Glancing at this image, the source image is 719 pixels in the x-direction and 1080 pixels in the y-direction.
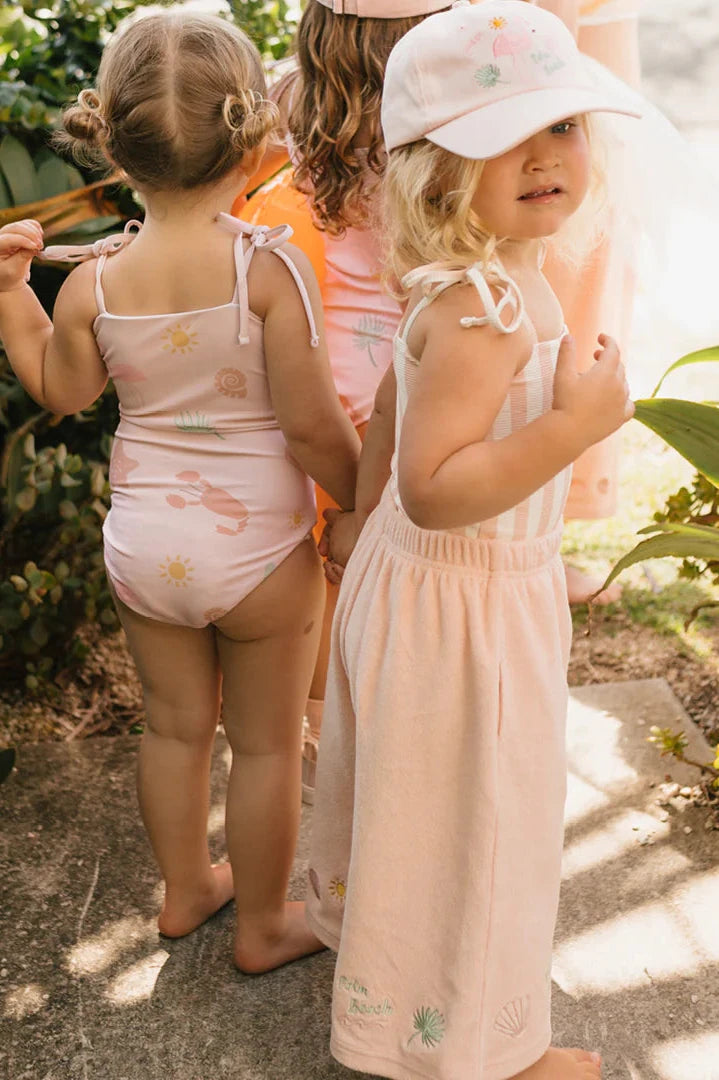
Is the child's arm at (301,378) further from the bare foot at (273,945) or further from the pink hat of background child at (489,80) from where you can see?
the bare foot at (273,945)

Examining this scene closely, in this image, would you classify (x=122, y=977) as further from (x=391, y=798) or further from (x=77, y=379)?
(x=77, y=379)

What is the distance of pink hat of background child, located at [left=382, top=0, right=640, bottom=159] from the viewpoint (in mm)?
1334

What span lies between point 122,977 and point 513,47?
1.49m

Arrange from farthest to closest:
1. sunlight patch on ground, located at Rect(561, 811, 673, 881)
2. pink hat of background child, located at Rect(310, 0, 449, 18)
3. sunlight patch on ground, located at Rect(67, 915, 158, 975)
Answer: sunlight patch on ground, located at Rect(561, 811, 673, 881) → sunlight patch on ground, located at Rect(67, 915, 158, 975) → pink hat of background child, located at Rect(310, 0, 449, 18)

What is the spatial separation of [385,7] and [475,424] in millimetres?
836

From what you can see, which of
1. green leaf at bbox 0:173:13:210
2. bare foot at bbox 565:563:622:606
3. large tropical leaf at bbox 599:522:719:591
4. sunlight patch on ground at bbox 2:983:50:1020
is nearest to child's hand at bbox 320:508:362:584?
large tropical leaf at bbox 599:522:719:591

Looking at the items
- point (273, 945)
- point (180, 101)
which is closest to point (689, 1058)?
point (273, 945)

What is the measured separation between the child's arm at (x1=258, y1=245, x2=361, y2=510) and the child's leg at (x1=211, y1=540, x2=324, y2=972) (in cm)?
16

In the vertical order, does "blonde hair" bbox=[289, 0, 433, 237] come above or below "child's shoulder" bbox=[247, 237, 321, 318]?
Answer: above

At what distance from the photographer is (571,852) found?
2252 mm

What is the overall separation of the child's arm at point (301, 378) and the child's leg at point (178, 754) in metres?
0.34

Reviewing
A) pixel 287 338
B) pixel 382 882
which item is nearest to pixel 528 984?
pixel 382 882

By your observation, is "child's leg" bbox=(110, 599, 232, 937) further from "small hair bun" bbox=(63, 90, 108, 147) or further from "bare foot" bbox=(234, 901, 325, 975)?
"small hair bun" bbox=(63, 90, 108, 147)

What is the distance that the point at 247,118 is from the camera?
159 centimetres
